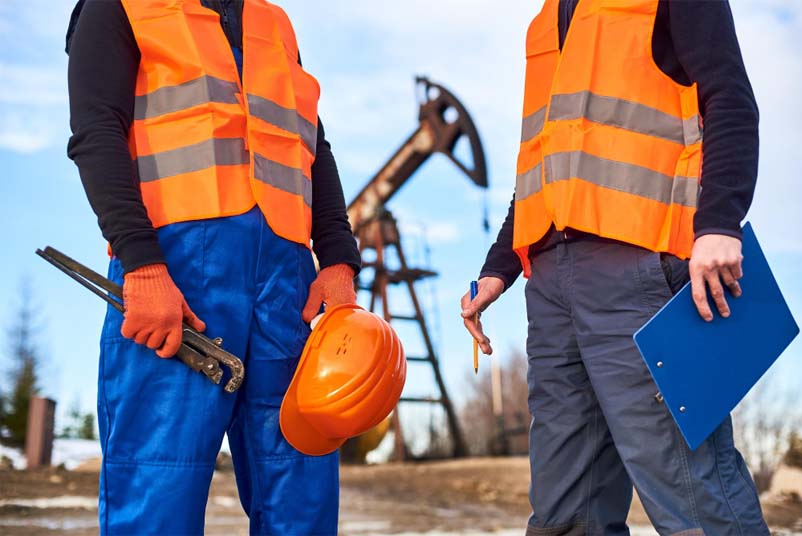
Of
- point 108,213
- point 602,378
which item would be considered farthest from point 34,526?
point 602,378

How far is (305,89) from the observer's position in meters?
2.71

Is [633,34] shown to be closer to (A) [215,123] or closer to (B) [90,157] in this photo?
(A) [215,123]

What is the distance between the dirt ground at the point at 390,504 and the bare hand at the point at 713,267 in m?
5.35

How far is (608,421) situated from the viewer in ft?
7.21

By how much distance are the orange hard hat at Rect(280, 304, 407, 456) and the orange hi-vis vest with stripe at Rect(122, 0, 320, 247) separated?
33 centimetres

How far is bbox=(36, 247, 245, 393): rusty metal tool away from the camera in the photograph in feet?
7.15

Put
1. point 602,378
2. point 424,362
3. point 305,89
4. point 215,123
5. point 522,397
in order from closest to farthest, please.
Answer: point 602,378 → point 215,123 → point 305,89 → point 424,362 → point 522,397

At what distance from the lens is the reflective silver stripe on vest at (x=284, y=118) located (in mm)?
2465

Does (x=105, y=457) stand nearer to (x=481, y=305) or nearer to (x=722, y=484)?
(x=481, y=305)

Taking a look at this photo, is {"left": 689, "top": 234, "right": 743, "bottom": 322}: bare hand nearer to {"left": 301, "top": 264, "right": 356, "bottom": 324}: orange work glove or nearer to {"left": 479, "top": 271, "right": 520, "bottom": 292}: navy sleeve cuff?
{"left": 479, "top": 271, "right": 520, "bottom": 292}: navy sleeve cuff

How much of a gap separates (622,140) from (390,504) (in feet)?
27.6

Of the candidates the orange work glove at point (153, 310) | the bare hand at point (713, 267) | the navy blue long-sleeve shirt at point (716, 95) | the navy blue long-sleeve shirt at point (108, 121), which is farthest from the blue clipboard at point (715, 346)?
the navy blue long-sleeve shirt at point (108, 121)

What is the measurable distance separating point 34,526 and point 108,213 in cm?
561

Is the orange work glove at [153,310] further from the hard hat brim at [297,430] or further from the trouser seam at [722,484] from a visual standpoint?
the trouser seam at [722,484]
